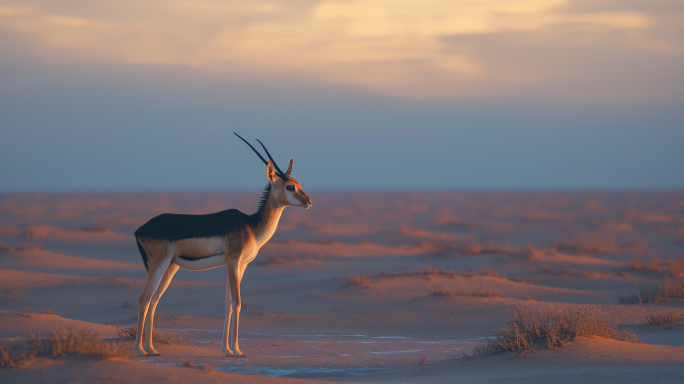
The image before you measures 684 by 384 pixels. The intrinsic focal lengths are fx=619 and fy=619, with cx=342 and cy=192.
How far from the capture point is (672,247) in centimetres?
3588

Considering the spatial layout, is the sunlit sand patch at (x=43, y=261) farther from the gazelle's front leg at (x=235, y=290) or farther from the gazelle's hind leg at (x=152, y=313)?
the gazelle's front leg at (x=235, y=290)

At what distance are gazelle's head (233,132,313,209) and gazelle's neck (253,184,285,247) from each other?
0.28ft

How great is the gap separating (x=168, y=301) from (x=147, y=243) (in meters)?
9.35

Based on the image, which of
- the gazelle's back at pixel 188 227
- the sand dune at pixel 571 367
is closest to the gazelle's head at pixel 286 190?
the gazelle's back at pixel 188 227

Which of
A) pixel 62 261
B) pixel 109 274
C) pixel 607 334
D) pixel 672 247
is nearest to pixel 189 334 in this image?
pixel 607 334

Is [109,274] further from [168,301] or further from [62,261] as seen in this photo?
[168,301]

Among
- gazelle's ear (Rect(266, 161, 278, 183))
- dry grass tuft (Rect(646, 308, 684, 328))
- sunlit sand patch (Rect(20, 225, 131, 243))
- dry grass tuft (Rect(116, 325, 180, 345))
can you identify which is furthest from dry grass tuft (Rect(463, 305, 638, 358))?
sunlit sand patch (Rect(20, 225, 131, 243))

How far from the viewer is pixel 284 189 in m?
10.2

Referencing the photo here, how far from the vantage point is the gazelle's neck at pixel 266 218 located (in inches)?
401

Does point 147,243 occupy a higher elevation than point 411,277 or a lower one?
higher

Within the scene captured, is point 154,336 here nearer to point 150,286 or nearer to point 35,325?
point 150,286

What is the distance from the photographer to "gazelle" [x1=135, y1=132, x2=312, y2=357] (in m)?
9.59

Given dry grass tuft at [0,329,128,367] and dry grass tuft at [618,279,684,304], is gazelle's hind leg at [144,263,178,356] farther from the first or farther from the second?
dry grass tuft at [618,279,684,304]

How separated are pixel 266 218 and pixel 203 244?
116cm
